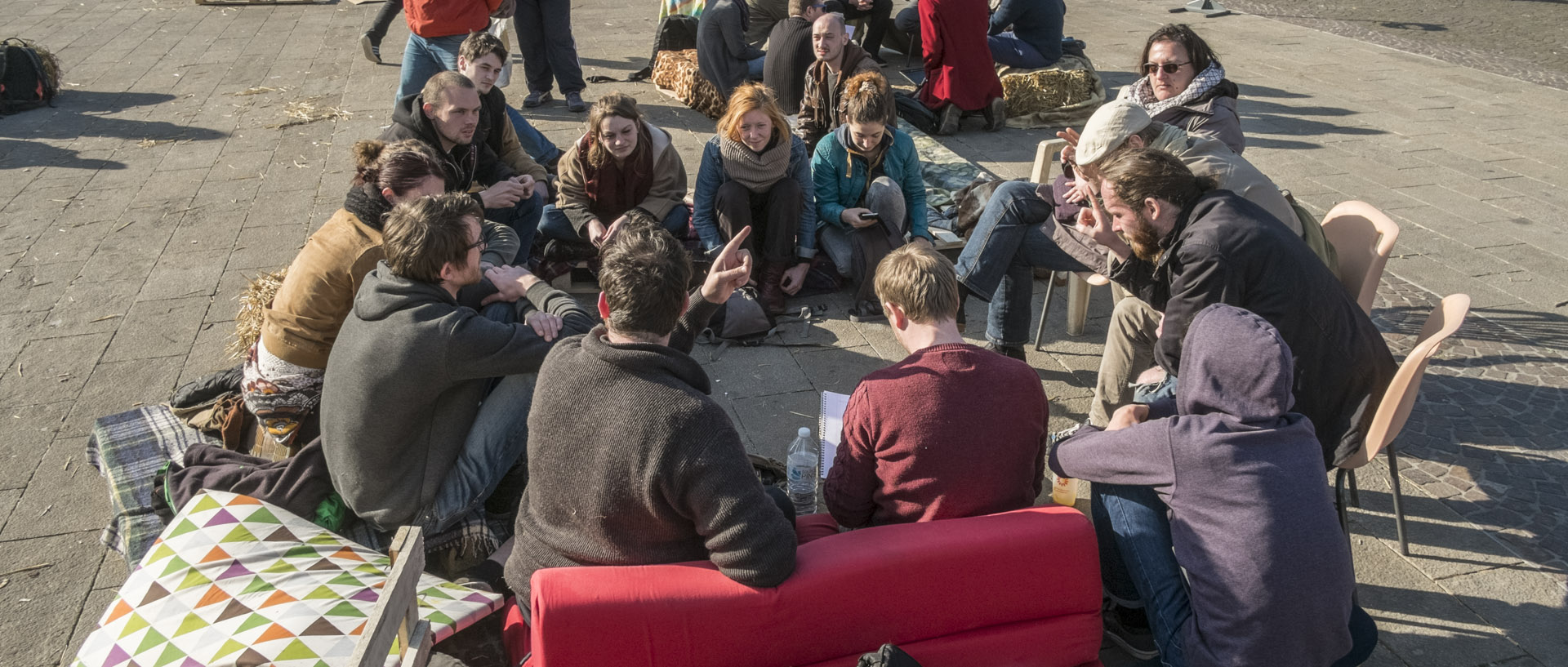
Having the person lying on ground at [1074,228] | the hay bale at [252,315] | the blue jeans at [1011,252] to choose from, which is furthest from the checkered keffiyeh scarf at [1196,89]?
the hay bale at [252,315]

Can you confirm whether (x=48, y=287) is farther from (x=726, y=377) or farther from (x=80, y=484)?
(x=726, y=377)

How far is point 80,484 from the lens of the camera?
3.83m

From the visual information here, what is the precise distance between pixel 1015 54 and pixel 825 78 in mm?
2980

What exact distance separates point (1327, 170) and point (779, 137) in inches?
177

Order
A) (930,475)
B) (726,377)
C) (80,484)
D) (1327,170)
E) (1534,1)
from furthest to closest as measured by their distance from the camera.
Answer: (1534,1)
(1327,170)
(726,377)
(80,484)
(930,475)

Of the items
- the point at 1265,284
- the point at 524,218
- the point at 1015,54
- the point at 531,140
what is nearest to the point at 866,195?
the point at 524,218

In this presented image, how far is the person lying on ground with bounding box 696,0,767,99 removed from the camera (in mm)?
7957

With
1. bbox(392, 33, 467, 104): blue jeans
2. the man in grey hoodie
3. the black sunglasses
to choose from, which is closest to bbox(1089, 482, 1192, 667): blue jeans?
the man in grey hoodie

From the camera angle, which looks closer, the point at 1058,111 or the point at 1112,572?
the point at 1112,572

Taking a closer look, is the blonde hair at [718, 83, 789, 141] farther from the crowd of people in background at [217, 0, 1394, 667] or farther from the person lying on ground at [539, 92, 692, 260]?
the person lying on ground at [539, 92, 692, 260]

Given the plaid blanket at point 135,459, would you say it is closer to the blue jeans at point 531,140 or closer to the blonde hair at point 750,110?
the blonde hair at point 750,110

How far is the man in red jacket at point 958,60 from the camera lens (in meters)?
8.02

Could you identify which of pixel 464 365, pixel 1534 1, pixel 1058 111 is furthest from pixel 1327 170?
pixel 1534 1

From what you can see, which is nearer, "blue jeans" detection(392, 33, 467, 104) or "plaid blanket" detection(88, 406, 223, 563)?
"plaid blanket" detection(88, 406, 223, 563)
